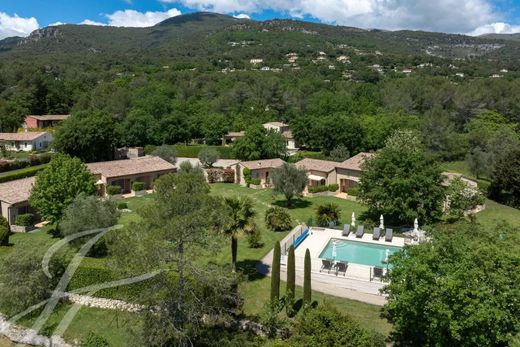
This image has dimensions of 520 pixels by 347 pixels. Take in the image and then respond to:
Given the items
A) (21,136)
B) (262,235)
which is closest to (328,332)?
(262,235)

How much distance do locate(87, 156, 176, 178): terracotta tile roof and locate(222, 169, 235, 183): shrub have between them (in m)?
5.82

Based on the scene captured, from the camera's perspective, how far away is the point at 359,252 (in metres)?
30.1

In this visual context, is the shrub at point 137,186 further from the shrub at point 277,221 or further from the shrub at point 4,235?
the shrub at point 277,221

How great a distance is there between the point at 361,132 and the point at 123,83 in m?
66.5

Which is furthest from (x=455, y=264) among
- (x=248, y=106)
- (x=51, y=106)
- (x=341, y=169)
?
(x=51, y=106)

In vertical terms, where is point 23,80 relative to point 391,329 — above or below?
above

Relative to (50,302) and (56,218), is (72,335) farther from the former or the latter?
(56,218)

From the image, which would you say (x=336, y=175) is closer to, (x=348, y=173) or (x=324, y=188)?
(x=348, y=173)

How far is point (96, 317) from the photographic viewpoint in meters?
21.6

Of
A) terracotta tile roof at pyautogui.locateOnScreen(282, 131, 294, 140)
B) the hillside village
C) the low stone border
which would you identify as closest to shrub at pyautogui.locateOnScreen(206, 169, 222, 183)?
the hillside village

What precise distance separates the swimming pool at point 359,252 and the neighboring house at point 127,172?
75.8 feet

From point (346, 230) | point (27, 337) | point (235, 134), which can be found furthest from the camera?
point (235, 134)

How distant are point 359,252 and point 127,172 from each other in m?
25.8

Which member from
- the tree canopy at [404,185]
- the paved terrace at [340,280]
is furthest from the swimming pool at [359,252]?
the tree canopy at [404,185]
